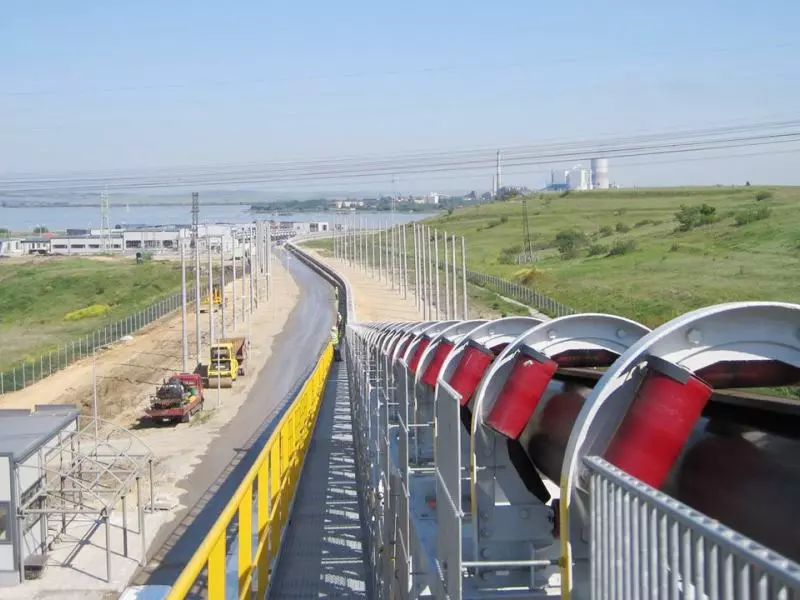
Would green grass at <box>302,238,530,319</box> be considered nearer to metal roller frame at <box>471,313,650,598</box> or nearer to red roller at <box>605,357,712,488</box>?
metal roller frame at <box>471,313,650,598</box>

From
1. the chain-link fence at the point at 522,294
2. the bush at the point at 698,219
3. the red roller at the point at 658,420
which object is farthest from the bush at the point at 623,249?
the red roller at the point at 658,420

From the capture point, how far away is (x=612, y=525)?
3.19m

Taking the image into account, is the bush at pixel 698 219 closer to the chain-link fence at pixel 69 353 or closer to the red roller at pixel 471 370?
the chain-link fence at pixel 69 353

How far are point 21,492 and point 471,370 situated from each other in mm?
17327

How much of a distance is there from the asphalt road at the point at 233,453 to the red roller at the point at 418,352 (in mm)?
13229

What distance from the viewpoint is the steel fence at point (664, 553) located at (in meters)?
2.17

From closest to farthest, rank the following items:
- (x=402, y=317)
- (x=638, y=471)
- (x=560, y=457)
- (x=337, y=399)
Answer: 1. (x=638, y=471)
2. (x=560, y=457)
3. (x=337, y=399)
4. (x=402, y=317)

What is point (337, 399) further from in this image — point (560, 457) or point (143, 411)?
point (560, 457)

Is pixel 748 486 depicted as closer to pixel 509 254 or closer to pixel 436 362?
pixel 436 362

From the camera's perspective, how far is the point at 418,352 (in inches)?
364

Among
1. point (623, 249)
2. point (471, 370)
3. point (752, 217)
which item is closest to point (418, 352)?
point (471, 370)

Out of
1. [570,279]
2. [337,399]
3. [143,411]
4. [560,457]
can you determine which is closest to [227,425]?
[143,411]

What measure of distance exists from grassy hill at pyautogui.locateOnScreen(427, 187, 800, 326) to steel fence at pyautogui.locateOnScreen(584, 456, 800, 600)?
32.0 m

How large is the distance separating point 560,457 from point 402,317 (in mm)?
69238
